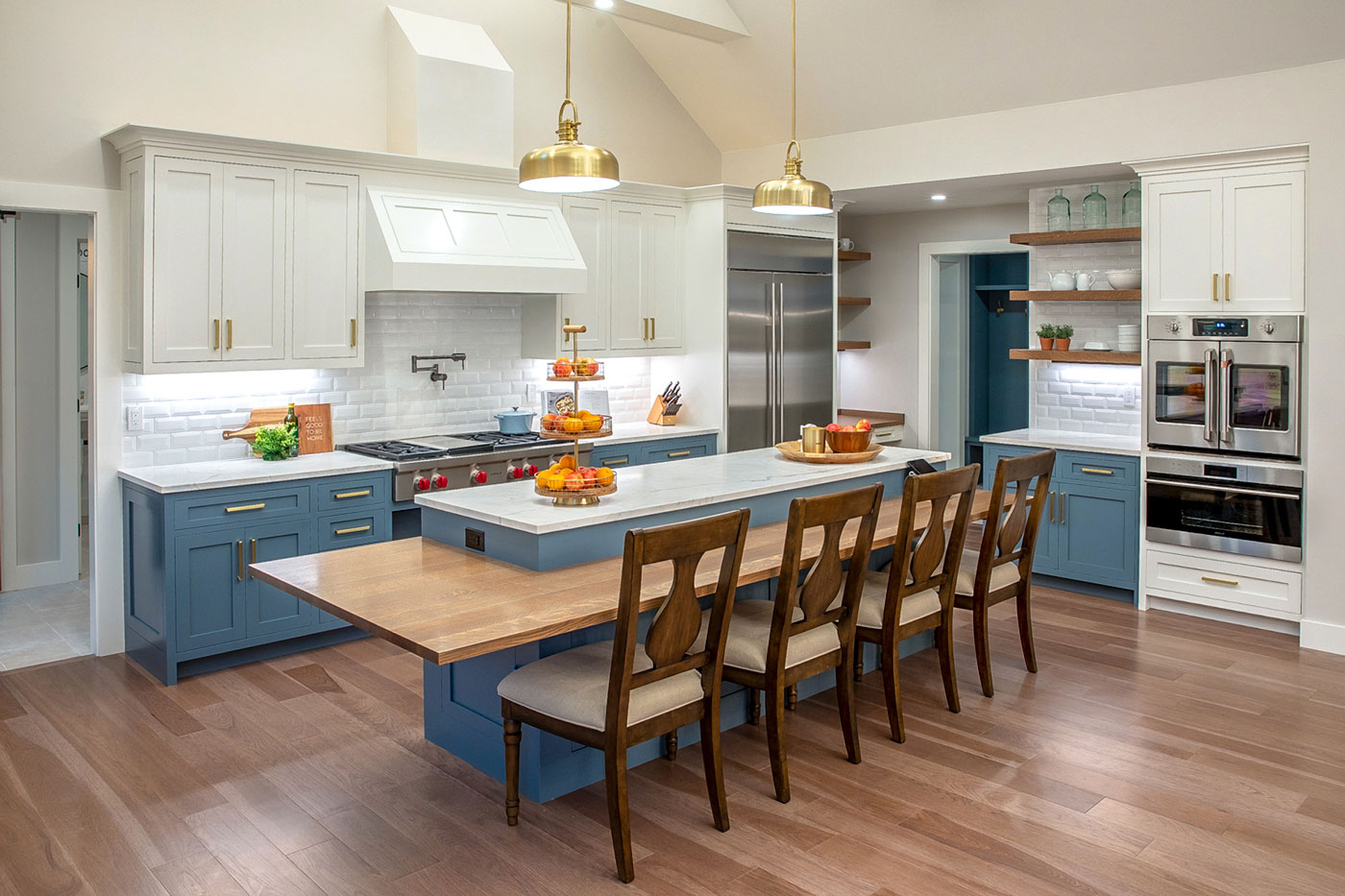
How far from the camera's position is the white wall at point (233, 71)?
4930 mm

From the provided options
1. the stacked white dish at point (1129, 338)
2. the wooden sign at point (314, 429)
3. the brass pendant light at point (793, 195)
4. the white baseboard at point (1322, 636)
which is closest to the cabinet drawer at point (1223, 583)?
the white baseboard at point (1322, 636)

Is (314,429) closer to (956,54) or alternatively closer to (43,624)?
(43,624)

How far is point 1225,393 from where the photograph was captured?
224 inches

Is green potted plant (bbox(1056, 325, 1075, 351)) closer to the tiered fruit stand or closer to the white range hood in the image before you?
the white range hood

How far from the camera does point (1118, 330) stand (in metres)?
6.75

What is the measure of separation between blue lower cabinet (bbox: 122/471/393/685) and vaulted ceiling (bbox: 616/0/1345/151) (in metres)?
3.84

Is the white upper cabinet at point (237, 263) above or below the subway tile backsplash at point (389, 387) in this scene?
above

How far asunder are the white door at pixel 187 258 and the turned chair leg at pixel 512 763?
2.86 m

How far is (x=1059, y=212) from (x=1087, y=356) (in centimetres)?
104

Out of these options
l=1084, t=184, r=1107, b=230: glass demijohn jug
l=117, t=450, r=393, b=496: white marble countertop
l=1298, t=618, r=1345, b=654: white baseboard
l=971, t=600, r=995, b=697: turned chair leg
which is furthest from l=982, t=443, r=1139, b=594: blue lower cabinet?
l=117, t=450, r=393, b=496: white marble countertop

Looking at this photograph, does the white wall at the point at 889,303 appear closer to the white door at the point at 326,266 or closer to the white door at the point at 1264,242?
the white door at the point at 1264,242

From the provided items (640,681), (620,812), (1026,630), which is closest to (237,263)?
(640,681)

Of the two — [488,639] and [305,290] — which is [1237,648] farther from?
[305,290]

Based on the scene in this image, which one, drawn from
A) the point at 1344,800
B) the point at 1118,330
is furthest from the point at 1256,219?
the point at 1344,800
